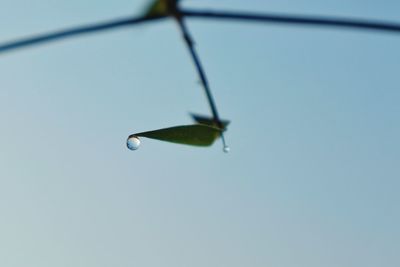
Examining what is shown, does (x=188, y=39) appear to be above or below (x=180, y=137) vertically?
below

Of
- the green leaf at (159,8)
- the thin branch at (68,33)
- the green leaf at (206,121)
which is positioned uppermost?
the green leaf at (206,121)

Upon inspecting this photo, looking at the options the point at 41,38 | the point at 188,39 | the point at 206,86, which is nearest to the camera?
the point at 41,38

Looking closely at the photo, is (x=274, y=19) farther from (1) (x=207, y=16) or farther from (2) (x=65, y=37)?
(2) (x=65, y=37)

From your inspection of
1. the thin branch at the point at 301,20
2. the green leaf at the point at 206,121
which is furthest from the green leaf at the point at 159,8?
the green leaf at the point at 206,121

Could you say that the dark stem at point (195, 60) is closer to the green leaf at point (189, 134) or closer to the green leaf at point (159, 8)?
the green leaf at point (159, 8)

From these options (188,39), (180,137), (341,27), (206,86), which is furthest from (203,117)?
(341,27)

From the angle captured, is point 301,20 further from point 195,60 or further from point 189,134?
point 189,134

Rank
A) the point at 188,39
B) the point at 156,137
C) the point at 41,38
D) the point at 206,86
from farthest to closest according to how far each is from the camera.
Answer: the point at 156,137 < the point at 206,86 < the point at 188,39 < the point at 41,38

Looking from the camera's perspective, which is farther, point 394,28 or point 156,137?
point 156,137
